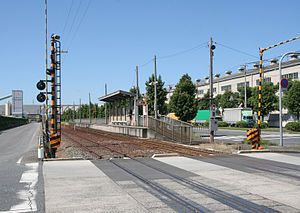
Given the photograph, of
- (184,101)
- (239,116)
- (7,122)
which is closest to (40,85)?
(184,101)

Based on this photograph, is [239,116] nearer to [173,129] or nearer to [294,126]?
[294,126]

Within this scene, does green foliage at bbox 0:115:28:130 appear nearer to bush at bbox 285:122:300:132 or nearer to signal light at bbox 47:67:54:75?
signal light at bbox 47:67:54:75

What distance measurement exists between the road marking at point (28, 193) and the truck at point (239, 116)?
49.4 metres

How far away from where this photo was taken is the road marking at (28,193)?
Result: 6113 mm

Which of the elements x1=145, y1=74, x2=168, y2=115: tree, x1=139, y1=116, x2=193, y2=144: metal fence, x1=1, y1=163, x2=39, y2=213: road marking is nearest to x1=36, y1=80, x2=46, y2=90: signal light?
x1=1, y1=163, x2=39, y2=213: road marking

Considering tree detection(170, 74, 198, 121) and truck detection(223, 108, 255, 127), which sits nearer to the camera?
tree detection(170, 74, 198, 121)

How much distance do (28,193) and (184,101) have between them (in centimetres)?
2744

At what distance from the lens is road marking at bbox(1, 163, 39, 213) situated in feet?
20.1

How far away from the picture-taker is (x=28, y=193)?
7266 mm

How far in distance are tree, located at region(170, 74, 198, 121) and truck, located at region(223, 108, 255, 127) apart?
24.2m

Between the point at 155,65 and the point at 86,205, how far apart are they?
94.1ft

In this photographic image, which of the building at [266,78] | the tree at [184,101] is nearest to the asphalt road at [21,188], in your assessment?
the tree at [184,101]

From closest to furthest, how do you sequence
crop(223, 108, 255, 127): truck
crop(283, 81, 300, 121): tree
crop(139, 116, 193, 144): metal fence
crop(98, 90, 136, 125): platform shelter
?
crop(139, 116, 193, 144): metal fence
crop(98, 90, 136, 125): platform shelter
crop(283, 81, 300, 121): tree
crop(223, 108, 255, 127): truck

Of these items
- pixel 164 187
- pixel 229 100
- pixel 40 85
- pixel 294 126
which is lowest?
pixel 164 187
